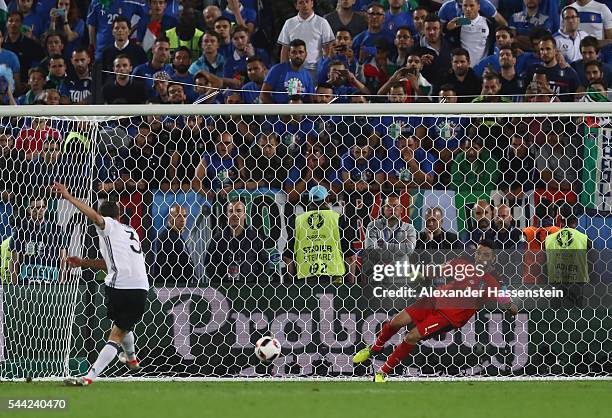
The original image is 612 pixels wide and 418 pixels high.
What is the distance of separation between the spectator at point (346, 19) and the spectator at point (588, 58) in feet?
8.70

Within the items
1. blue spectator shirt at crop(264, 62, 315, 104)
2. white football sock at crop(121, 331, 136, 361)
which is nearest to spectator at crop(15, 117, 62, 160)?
white football sock at crop(121, 331, 136, 361)

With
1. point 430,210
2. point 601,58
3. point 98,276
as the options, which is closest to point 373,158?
point 430,210

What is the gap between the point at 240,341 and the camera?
10195 mm

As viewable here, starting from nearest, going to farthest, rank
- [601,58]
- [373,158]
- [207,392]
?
[207,392], [373,158], [601,58]

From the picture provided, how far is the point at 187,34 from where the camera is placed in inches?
551

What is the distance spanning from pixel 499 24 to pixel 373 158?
354 cm

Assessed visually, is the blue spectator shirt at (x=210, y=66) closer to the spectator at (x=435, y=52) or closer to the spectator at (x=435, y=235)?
the spectator at (x=435, y=52)

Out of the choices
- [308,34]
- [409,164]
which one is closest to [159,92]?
[308,34]

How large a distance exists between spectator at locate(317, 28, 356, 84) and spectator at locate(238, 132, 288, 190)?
2360 millimetres

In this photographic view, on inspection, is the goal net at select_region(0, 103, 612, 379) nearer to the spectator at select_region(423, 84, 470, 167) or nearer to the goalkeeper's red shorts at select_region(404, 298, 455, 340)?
the spectator at select_region(423, 84, 470, 167)

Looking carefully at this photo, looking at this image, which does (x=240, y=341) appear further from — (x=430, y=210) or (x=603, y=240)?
(x=603, y=240)

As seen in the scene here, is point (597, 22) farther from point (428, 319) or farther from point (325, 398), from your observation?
point (325, 398)

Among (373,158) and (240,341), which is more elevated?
(373,158)

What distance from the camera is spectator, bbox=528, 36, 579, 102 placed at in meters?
12.4
